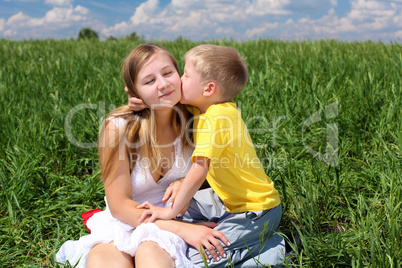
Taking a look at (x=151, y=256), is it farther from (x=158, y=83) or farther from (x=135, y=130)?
(x=158, y=83)

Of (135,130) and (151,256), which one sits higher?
(135,130)

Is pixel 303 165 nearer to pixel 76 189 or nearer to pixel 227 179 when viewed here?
pixel 227 179

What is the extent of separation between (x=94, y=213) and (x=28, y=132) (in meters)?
1.20

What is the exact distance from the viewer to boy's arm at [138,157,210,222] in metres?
1.65

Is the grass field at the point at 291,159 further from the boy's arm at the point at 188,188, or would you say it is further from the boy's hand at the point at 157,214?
the boy's hand at the point at 157,214

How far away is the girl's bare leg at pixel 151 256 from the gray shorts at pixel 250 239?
149 millimetres

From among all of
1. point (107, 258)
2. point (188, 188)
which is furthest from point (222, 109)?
point (107, 258)

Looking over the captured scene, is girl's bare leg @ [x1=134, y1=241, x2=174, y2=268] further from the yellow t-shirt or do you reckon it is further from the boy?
the yellow t-shirt

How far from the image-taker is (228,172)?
1758 mm

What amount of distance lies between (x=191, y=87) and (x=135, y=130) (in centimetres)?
39

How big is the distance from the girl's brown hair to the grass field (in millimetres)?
638

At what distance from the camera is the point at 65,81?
4.25 m

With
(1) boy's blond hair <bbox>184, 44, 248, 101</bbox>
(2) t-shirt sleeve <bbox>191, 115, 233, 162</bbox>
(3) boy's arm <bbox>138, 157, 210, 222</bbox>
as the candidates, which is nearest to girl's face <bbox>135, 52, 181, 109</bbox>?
(1) boy's blond hair <bbox>184, 44, 248, 101</bbox>

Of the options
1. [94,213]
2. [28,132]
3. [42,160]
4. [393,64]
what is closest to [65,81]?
[28,132]
